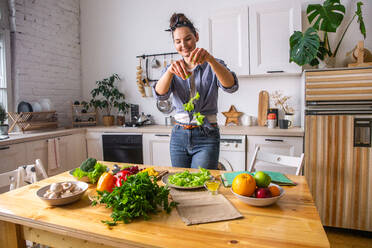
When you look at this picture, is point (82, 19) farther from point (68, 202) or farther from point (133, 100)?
point (68, 202)

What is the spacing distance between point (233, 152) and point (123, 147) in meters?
1.44

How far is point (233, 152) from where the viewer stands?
2869 mm

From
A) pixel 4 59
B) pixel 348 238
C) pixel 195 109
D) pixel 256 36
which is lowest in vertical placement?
pixel 348 238

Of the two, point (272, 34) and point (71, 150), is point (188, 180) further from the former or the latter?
point (71, 150)

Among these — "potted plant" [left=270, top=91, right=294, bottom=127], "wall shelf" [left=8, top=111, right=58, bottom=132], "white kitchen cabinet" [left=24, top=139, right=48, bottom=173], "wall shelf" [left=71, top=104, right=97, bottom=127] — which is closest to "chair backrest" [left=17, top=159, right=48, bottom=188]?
"white kitchen cabinet" [left=24, top=139, right=48, bottom=173]

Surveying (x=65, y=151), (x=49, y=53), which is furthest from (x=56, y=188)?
(x=49, y=53)

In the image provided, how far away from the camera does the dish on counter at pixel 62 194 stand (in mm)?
1119

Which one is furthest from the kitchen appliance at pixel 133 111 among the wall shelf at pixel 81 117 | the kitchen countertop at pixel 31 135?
the kitchen countertop at pixel 31 135

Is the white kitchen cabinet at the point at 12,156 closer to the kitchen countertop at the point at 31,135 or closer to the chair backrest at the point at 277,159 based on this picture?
the kitchen countertop at the point at 31,135

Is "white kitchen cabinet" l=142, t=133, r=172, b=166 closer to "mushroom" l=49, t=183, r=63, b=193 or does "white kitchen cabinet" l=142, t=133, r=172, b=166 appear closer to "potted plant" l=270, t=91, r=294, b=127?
"potted plant" l=270, t=91, r=294, b=127

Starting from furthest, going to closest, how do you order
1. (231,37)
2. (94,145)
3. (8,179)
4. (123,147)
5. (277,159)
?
(94,145) → (123,147) → (231,37) → (277,159) → (8,179)

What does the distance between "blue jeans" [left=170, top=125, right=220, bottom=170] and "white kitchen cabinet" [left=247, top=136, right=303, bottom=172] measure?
118 cm

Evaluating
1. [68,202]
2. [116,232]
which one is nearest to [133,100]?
[68,202]

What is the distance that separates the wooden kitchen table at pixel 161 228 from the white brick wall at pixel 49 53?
2.68 metres
